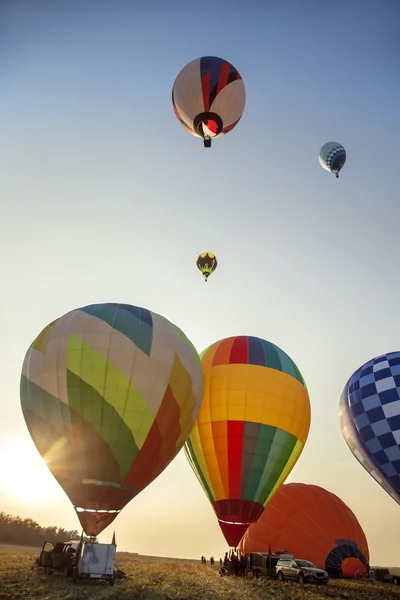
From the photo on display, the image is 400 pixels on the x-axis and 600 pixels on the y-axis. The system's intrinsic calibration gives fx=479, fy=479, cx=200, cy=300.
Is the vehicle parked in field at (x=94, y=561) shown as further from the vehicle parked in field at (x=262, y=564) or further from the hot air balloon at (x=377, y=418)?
the hot air balloon at (x=377, y=418)

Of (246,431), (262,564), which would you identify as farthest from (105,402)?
(262,564)

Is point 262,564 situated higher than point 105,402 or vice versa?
point 105,402

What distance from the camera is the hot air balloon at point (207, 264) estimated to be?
28812mm

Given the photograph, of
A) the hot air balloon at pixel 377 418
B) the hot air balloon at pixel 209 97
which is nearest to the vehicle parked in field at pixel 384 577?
the hot air balloon at pixel 377 418

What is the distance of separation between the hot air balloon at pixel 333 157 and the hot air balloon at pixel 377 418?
11011 millimetres

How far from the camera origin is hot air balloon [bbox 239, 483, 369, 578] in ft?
63.5

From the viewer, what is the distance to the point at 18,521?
2328 inches

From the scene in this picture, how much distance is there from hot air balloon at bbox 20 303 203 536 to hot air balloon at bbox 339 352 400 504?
383 inches

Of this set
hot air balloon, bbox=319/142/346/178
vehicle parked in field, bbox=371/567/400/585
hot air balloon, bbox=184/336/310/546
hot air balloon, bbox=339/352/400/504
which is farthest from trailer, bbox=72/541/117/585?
hot air balloon, bbox=319/142/346/178

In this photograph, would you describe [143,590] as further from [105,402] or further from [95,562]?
[105,402]

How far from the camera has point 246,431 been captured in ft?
62.0

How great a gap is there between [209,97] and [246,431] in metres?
13.1

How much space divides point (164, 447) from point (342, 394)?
1242cm

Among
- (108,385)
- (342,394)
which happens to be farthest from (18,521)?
(108,385)
